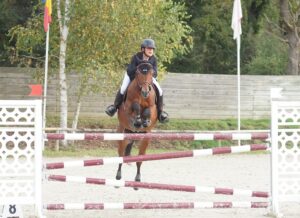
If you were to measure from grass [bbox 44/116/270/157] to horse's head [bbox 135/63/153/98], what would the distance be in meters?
9.52

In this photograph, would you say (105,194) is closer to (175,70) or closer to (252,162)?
(252,162)

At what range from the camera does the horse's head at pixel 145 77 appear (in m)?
9.92

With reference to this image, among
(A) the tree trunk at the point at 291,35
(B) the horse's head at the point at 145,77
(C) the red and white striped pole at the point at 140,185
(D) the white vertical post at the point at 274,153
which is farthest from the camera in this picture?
(A) the tree trunk at the point at 291,35

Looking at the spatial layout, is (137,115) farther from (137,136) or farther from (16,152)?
(16,152)

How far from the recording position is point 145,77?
9.91m

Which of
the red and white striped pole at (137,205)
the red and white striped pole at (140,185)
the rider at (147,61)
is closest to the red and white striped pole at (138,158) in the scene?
the red and white striped pole at (140,185)

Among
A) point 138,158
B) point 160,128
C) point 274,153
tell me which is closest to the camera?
point 138,158

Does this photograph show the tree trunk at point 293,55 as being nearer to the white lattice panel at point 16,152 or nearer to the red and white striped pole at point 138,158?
the red and white striped pole at point 138,158

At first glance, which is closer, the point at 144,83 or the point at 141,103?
the point at 144,83

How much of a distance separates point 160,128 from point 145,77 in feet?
45.9

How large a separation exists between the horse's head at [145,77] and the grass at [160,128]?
9.52 meters

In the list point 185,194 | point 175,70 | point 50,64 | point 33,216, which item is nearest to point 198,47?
point 175,70

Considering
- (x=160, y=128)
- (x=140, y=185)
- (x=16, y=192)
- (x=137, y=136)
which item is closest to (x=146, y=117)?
(x=137, y=136)

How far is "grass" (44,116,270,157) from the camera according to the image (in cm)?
2051
